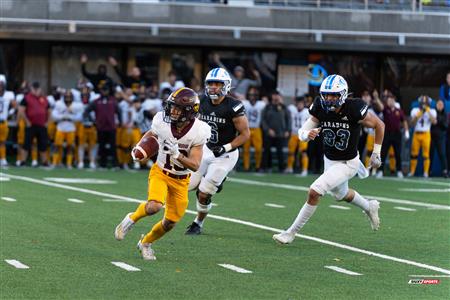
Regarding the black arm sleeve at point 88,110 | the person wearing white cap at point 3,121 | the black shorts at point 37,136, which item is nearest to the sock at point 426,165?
the black arm sleeve at point 88,110

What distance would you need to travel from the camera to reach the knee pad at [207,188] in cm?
1330

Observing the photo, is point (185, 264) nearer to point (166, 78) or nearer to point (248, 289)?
point (248, 289)

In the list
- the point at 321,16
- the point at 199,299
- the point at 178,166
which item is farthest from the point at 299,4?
the point at 199,299

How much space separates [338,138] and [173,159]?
260cm

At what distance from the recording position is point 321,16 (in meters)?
30.4

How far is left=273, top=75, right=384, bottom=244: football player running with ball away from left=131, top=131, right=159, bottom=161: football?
214cm

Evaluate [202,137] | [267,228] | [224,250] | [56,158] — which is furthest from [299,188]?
[202,137]

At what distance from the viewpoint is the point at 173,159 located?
35.6 feet

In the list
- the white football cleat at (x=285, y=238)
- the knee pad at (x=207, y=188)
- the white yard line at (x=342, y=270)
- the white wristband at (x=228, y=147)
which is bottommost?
the white football cleat at (x=285, y=238)

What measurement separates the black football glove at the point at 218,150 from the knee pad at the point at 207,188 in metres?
0.34

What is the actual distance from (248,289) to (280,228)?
5003mm

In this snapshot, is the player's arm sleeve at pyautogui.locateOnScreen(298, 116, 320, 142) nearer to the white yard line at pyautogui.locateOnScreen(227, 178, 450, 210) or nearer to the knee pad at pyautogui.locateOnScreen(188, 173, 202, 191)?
the knee pad at pyautogui.locateOnScreen(188, 173, 202, 191)

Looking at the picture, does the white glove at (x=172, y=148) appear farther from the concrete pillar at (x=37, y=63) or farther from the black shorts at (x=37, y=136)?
the concrete pillar at (x=37, y=63)

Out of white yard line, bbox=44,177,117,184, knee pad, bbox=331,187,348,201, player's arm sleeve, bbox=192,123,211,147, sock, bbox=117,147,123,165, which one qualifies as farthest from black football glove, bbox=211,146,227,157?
sock, bbox=117,147,123,165
